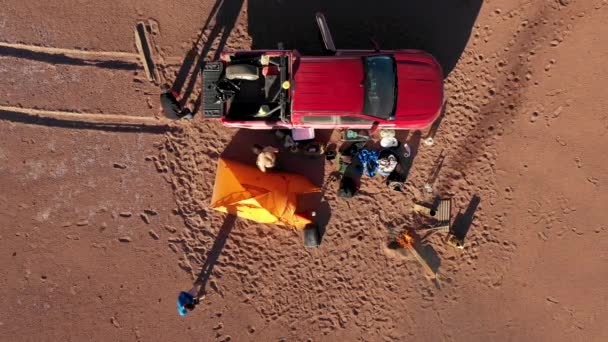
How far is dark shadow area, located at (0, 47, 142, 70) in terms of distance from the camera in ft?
27.0

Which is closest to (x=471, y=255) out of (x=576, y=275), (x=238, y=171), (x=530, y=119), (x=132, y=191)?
(x=576, y=275)

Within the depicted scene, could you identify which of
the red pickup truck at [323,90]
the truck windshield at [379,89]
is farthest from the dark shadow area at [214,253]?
the truck windshield at [379,89]

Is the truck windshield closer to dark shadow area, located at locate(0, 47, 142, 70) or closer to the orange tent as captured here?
the orange tent

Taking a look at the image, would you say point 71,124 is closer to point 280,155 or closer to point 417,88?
point 280,155

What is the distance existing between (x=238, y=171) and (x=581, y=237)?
283 inches

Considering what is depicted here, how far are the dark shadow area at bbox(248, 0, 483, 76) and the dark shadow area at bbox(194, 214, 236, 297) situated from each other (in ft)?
12.2

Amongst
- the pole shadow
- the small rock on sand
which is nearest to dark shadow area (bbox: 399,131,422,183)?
the pole shadow

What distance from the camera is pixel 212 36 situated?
27.1 ft

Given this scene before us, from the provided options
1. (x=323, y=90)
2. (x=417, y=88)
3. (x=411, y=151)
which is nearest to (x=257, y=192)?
(x=323, y=90)

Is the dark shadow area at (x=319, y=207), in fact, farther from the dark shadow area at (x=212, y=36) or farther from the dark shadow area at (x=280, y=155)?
the dark shadow area at (x=212, y=36)

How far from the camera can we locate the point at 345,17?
325 inches

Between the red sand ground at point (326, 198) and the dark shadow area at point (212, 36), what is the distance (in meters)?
0.10

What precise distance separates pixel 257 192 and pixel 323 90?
2302 millimetres

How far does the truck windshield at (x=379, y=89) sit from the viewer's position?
23.0ft
